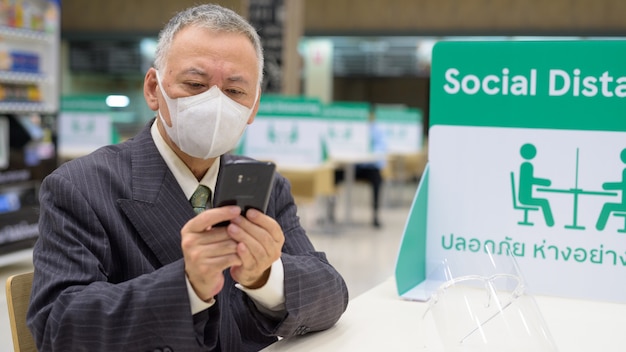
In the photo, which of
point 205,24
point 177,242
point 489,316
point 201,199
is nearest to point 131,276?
point 177,242

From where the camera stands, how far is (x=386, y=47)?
1398cm

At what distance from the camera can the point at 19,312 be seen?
1.51 meters

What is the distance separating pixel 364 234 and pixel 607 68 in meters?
6.42

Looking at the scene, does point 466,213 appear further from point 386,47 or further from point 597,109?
point 386,47

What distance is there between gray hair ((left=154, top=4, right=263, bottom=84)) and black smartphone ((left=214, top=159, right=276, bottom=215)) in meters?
0.42

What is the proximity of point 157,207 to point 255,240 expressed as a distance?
1.06 ft

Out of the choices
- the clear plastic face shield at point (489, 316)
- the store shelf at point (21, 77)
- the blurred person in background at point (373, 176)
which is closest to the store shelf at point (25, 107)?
the store shelf at point (21, 77)

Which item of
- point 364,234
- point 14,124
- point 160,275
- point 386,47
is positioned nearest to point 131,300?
point 160,275

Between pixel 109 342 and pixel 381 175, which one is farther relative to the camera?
pixel 381 175

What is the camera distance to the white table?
150cm

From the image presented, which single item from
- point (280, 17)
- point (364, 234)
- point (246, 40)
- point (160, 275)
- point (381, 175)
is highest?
point (280, 17)

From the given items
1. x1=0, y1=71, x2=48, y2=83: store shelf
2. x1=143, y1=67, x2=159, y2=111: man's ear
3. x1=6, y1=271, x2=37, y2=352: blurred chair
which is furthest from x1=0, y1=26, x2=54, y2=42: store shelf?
x1=6, y1=271, x2=37, y2=352: blurred chair

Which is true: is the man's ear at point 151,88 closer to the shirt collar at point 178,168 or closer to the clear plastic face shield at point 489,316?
the shirt collar at point 178,168

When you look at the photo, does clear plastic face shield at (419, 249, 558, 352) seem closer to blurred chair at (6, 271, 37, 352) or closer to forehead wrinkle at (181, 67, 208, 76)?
forehead wrinkle at (181, 67, 208, 76)
